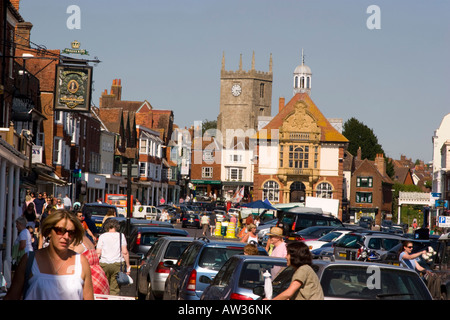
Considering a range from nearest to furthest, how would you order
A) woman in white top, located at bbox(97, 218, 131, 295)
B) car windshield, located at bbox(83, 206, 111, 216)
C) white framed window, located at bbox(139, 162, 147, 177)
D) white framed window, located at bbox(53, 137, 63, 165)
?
1. woman in white top, located at bbox(97, 218, 131, 295)
2. car windshield, located at bbox(83, 206, 111, 216)
3. white framed window, located at bbox(53, 137, 63, 165)
4. white framed window, located at bbox(139, 162, 147, 177)

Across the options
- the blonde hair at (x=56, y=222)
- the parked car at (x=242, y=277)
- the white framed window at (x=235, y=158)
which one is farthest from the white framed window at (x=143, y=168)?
the blonde hair at (x=56, y=222)

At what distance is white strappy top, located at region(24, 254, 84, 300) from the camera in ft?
20.8

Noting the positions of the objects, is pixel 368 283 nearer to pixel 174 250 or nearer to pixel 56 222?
pixel 56 222

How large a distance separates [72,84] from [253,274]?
68.5 ft

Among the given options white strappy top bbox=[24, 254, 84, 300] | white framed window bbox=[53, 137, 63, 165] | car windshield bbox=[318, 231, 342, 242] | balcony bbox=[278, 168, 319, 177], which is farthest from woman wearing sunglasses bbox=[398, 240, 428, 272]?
balcony bbox=[278, 168, 319, 177]

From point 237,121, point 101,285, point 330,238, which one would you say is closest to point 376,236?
point 330,238

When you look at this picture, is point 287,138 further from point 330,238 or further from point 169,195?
point 330,238

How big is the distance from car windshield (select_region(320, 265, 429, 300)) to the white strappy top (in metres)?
3.49

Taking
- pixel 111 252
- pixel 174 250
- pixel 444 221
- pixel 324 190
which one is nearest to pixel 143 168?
pixel 324 190

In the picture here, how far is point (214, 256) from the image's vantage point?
540 inches

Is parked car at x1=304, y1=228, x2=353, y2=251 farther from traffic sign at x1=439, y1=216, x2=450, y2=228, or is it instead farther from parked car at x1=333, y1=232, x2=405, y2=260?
traffic sign at x1=439, y1=216, x2=450, y2=228

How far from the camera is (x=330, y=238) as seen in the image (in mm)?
30594

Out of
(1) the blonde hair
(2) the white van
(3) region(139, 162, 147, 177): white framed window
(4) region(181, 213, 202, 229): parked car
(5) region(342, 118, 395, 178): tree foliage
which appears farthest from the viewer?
(5) region(342, 118, 395, 178): tree foliage

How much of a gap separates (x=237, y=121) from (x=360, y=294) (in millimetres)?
148146
